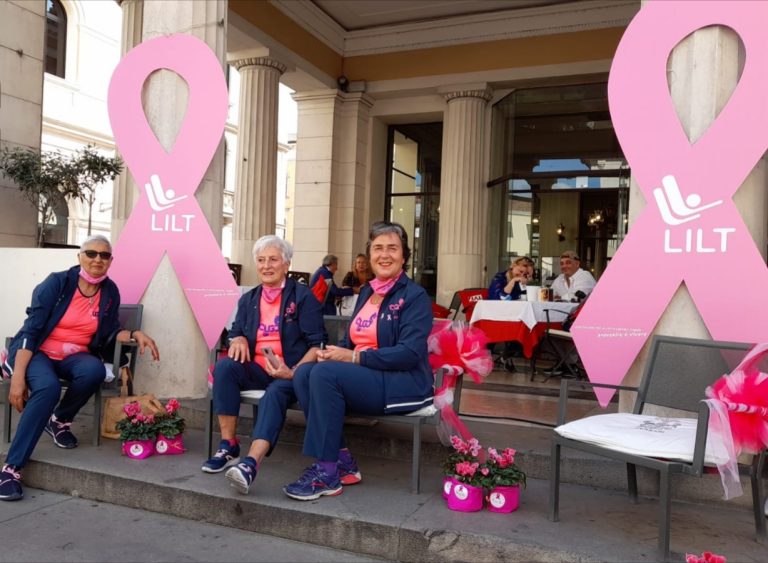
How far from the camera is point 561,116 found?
1208cm

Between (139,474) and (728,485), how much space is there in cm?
292

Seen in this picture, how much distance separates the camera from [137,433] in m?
3.97

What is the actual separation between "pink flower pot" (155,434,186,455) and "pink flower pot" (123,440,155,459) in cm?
6

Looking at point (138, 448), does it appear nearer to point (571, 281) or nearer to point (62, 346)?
point (62, 346)

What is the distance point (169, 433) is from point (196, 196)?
194 cm

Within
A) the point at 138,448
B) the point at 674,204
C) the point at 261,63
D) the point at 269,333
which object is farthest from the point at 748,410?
the point at 261,63

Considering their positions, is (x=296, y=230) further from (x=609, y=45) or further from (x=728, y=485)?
(x=728, y=485)

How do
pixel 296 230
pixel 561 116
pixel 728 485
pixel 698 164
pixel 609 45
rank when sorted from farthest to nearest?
pixel 296 230
pixel 561 116
pixel 609 45
pixel 698 164
pixel 728 485

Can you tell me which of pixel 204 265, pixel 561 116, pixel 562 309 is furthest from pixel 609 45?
pixel 204 265

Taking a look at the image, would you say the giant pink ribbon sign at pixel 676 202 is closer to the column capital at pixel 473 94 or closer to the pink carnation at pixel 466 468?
the pink carnation at pixel 466 468

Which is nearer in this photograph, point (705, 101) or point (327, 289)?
point (705, 101)

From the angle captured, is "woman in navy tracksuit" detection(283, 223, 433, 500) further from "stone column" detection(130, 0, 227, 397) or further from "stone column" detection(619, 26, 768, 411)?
"stone column" detection(130, 0, 227, 397)

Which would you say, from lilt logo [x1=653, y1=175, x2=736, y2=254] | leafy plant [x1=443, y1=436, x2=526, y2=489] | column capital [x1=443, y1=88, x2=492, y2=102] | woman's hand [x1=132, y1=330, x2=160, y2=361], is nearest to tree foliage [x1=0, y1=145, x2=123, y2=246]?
woman's hand [x1=132, y1=330, x2=160, y2=361]

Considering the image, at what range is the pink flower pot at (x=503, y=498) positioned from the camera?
10.3 ft
